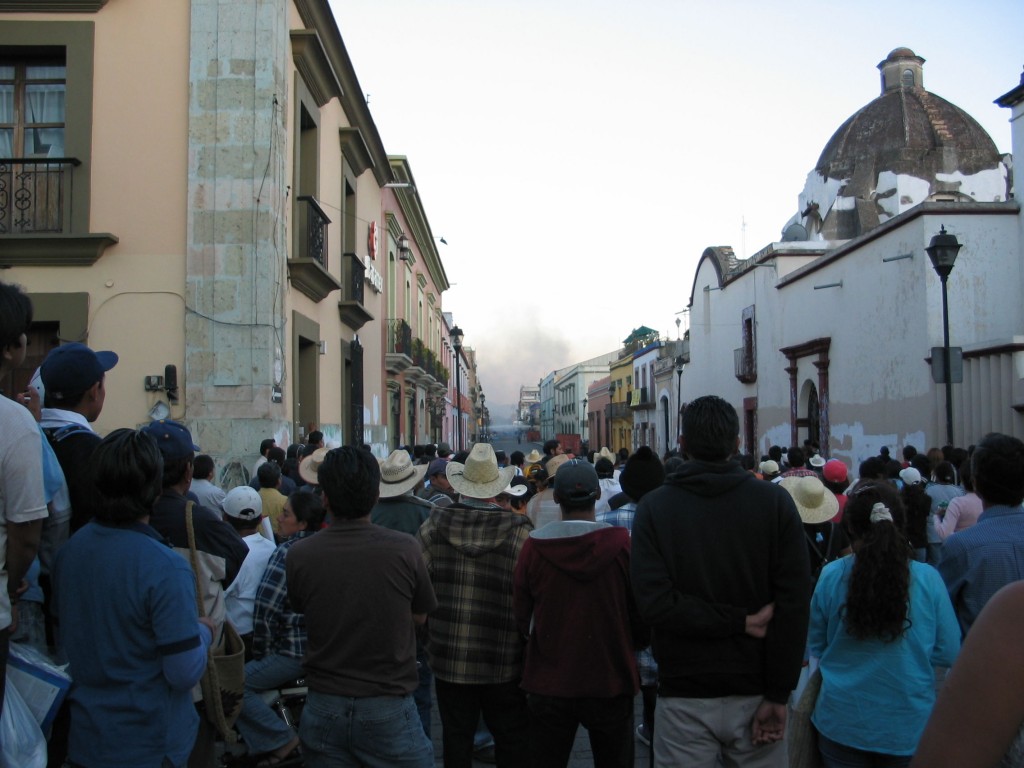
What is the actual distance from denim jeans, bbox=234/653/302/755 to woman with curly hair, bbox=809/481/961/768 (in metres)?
2.70

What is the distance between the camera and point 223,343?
1045 cm

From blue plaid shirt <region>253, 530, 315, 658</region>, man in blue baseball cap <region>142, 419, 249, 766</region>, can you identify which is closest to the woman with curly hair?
blue plaid shirt <region>253, 530, 315, 658</region>

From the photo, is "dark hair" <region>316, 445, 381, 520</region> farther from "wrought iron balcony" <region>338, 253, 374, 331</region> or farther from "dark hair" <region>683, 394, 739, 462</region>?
"wrought iron balcony" <region>338, 253, 374, 331</region>

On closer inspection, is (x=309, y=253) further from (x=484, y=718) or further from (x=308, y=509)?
(x=484, y=718)

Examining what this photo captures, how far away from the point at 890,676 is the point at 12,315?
325 cm

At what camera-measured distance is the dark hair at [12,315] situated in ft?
9.37

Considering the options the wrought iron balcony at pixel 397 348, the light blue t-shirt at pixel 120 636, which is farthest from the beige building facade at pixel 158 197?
the wrought iron balcony at pixel 397 348

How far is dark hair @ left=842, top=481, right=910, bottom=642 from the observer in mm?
3150

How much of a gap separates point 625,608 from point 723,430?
90 cm

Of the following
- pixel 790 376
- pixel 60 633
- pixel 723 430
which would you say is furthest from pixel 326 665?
pixel 790 376

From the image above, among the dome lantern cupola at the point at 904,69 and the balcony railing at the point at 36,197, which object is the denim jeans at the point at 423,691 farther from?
the dome lantern cupola at the point at 904,69

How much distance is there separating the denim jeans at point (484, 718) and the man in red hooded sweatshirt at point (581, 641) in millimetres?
341

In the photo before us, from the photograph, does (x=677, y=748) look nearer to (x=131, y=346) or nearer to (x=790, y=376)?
(x=131, y=346)

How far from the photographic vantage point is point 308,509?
4.98 meters
